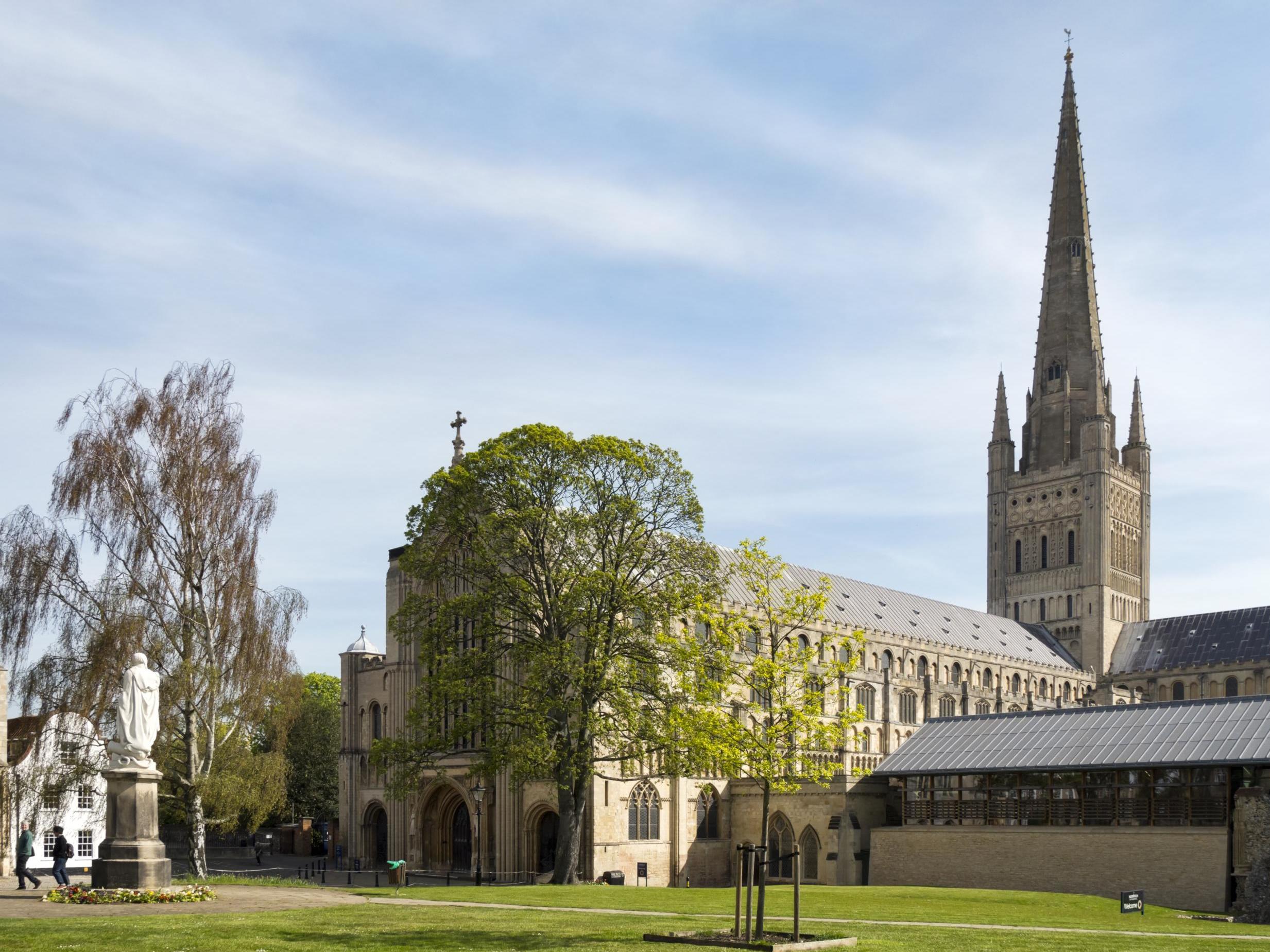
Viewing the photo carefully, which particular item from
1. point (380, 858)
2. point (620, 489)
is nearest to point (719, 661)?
point (620, 489)

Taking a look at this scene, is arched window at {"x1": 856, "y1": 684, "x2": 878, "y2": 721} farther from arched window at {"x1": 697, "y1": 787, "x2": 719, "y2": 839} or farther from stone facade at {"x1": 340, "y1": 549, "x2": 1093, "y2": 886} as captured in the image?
arched window at {"x1": 697, "y1": 787, "x2": 719, "y2": 839}

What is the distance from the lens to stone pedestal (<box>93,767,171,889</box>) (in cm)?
2759

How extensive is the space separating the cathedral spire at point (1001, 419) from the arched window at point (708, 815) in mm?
64233

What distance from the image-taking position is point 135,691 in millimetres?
29297

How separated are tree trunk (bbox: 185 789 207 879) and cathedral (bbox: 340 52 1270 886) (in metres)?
10.2

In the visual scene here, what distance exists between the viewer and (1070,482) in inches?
4296

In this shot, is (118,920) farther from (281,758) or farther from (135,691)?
(281,758)

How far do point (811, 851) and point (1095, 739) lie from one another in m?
12.5

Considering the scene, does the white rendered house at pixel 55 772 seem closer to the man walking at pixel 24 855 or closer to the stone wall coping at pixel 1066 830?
the man walking at pixel 24 855

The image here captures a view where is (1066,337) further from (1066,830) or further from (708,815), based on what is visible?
(1066,830)

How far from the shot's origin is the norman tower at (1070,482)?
350 feet

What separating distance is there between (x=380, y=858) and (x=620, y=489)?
30.1 metres

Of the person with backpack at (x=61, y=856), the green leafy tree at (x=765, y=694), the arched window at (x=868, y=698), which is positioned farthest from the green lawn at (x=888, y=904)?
the arched window at (x=868, y=698)

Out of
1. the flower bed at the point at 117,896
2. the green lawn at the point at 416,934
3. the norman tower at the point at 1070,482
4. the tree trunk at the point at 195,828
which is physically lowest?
the tree trunk at the point at 195,828
